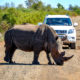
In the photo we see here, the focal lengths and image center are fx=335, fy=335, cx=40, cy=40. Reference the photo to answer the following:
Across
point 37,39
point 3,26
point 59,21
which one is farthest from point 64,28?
point 3,26

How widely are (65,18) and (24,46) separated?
7477 millimetres

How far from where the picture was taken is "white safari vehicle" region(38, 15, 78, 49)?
18516 mm

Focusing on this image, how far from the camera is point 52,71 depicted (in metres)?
11.0

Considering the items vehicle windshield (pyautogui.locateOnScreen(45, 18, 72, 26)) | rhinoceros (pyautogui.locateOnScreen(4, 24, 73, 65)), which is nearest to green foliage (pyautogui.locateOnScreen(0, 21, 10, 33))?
vehicle windshield (pyautogui.locateOnScreen(45, 18, 72, 26))

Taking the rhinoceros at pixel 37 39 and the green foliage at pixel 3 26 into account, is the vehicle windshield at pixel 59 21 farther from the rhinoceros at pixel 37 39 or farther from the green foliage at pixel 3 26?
the green foliage at pixel 3 26

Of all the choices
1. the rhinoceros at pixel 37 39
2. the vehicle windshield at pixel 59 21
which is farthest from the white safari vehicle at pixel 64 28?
the rhinoceros at pixel 37 39

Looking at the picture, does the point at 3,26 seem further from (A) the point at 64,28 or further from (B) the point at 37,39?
(B) the point at 37,39

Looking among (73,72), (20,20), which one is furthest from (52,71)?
(20,20)

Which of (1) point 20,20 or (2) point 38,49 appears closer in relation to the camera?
(2) point 38,49

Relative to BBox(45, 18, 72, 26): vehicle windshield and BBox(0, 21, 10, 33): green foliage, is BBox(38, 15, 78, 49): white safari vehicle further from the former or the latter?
BBox(0, 21, 10, 33): green foliage

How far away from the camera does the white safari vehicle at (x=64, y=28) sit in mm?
18516

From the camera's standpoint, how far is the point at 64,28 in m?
18.8

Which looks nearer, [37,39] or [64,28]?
[37,39]

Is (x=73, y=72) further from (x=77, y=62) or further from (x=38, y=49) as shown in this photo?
(x=77, y=62)
